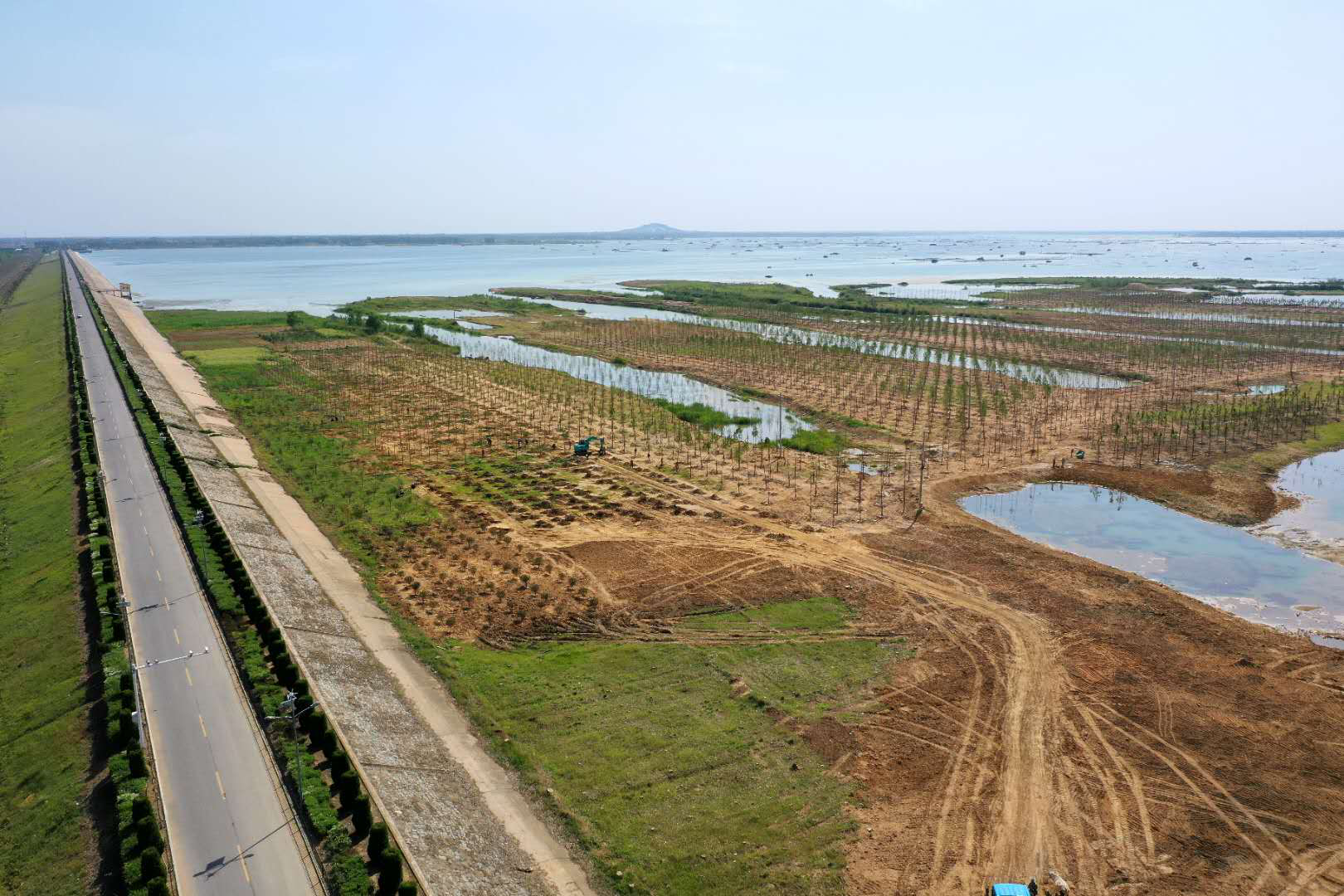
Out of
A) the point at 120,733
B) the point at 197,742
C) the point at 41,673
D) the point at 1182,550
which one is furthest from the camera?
the point at 1182,550

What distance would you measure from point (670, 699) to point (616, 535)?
14779 mm

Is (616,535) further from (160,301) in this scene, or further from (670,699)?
(160,301)

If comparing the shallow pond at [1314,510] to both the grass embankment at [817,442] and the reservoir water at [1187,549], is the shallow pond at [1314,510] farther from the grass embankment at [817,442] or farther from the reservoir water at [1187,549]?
the grass embankment at [817,442]

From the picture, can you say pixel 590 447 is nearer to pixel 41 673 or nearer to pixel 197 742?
pixel 41 673

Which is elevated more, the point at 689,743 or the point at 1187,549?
the point at 1187,549

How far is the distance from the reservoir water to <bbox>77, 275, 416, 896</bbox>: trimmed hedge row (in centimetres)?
3210

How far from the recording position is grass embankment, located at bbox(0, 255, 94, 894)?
20078 millimetres

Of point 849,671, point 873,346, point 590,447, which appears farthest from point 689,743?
point 873,346

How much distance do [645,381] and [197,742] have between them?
5983 centimetres

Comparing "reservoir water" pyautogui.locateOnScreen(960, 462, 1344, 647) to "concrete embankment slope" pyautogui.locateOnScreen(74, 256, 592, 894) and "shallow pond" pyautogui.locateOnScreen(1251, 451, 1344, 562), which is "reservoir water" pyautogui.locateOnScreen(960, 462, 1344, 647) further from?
"concrete embankment slope" pyautogui.locateOnScreen(74, 256, 592, 894)

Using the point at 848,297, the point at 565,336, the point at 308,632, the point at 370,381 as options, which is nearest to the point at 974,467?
the point at 308,632

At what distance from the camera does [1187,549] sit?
39250 mm

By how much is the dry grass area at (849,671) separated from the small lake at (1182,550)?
5.49ft

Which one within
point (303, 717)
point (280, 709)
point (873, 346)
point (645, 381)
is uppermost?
point (873, 346)
